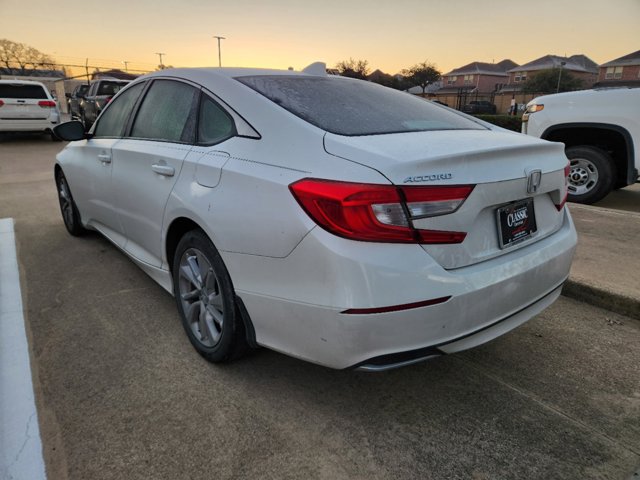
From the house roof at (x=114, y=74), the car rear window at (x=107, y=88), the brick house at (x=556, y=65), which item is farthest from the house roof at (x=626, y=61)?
the car rear window at (x=107, y=88)

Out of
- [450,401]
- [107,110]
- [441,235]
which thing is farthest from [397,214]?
[107,110]

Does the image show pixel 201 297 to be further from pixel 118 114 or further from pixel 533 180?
pixel 118 114

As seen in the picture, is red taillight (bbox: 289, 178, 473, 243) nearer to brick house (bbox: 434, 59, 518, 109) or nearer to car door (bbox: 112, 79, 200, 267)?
car door (bbox: 112, 79, 200, 267)

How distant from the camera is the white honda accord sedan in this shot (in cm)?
177

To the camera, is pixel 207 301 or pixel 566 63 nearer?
pixel 207 301

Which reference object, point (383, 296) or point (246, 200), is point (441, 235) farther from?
point (246, 200)

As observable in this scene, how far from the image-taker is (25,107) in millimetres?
13195

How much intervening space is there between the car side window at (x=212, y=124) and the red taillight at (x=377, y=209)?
82 cm

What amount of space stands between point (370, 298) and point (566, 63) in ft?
314

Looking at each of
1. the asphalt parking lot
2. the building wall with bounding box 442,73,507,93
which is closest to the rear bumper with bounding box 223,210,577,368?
the asphalt parking lot

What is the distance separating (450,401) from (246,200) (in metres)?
1.38

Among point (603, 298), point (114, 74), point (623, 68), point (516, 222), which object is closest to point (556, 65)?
point (623, 68)

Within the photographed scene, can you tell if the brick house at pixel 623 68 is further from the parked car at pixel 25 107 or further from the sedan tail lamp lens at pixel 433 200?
the sedan tail lamp lens at pixel 433 200

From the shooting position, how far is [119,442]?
2.05 meters
